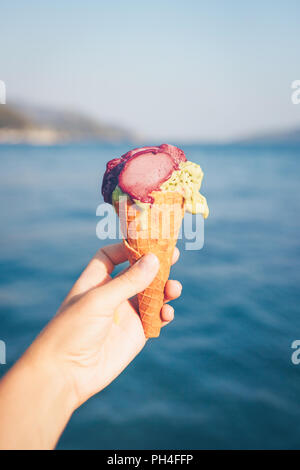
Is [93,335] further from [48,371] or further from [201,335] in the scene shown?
[201,335]

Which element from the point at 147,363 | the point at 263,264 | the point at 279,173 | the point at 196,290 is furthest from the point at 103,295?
the point at 279,173

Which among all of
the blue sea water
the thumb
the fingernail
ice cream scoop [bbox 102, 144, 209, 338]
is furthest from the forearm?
the blue sea water

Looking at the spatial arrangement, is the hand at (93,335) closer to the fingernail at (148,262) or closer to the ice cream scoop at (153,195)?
the fingernail at (148,262)

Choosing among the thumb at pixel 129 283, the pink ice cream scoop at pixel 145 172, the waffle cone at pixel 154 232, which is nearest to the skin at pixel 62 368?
the thumb at pixel 129 283

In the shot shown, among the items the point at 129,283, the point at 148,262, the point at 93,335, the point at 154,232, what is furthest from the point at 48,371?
the point at 154,232

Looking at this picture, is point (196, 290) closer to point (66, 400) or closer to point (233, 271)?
point (233, 271)

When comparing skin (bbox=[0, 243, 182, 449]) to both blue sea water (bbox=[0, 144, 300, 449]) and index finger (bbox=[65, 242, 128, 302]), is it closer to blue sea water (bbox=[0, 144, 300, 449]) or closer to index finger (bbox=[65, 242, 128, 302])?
index finger (bbox=[65, 242, 128, 302])
